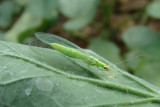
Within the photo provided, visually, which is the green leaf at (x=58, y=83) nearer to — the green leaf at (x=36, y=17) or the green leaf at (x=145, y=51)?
the green leaf at (x=145, y=51)

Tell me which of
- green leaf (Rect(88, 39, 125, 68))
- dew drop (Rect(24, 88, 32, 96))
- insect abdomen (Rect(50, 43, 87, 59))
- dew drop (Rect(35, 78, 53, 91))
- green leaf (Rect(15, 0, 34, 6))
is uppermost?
green leaf (Rect(88, 39, 125, 68))

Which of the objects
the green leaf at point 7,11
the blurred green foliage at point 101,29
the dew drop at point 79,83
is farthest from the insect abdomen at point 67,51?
the green leaf at point 7,11

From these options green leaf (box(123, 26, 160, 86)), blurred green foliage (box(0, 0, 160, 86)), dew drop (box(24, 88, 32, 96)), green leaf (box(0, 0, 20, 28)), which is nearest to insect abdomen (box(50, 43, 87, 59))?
dew drop (box(24, 88, 32, 96))

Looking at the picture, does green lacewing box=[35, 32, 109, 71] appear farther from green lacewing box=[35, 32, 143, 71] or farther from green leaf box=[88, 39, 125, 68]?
green leaf box=[88, 39, 125, 68]

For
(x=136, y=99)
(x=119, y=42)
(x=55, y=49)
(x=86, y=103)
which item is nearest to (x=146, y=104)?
(x=136, y=99)

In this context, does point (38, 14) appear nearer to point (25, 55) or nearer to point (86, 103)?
point (25, 55)

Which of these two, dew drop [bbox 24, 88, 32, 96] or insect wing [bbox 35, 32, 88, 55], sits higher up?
insect wing [bbox 35, 32, 88, 55]
